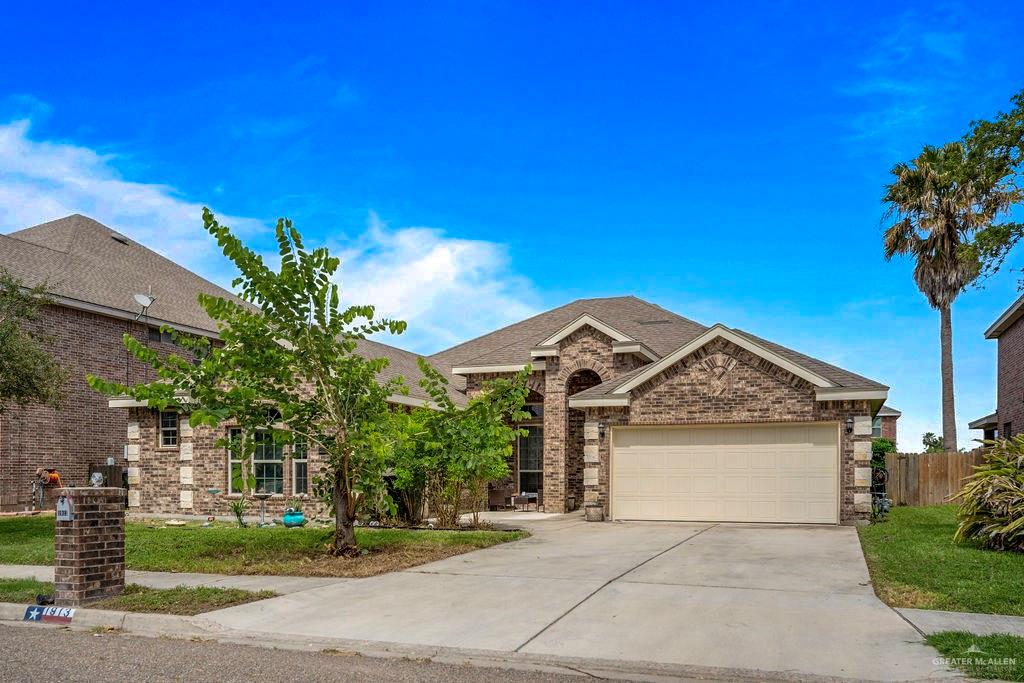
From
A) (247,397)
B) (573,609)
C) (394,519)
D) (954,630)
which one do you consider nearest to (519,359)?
(394,519)

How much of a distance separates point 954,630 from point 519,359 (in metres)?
17.4

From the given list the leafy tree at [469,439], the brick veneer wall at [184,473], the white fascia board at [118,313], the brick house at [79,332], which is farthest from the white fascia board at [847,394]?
the brick house at [79,332]

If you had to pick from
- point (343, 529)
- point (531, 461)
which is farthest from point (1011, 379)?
point (343, 529)

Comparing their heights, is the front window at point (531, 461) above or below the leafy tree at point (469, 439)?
below

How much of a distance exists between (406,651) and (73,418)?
70.1ft

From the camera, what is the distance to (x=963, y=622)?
326 inches

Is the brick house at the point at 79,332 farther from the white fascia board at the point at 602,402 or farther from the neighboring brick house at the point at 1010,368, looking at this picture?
the neighboring brick house at the point at 1010,368

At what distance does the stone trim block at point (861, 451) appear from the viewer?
59.5ft

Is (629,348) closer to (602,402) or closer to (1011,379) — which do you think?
(602,402)

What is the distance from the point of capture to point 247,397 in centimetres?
1210

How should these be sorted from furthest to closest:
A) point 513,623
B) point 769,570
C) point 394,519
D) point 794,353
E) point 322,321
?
point 794,353, point 394,519, point 322,321, point 769,570, point 513,623

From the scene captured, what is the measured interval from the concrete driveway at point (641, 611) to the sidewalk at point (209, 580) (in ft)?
1.41

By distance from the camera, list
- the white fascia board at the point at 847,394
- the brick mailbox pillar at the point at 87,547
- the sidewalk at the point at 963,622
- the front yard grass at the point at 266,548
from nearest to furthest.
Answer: the sidewalk at the point at 963,622, the brick mailbox pillar at the point at 87,547, the front yard grass at the point at 266,548, the white fascia board at the point at 847,394

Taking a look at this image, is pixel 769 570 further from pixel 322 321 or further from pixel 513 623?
pixel 322 321
